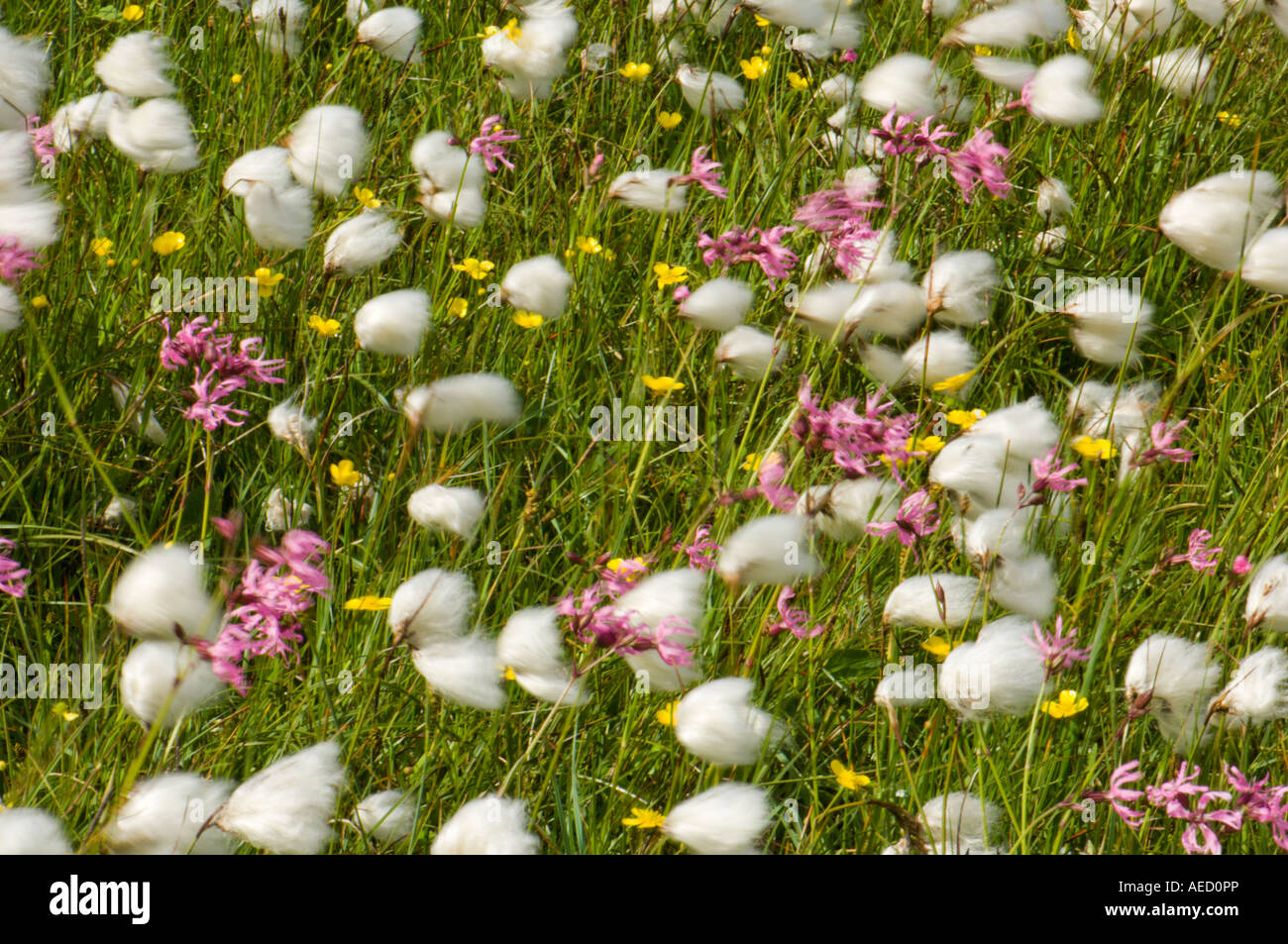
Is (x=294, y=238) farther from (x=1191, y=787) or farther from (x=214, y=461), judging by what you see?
(x=1191, y=787)

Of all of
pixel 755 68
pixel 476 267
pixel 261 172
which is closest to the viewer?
pixel 261 172

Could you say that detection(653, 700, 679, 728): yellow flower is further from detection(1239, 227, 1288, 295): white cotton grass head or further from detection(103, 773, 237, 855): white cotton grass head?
detection(1239, 227, 1288, 295): white cotton grass head

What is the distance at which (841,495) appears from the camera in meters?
1.62

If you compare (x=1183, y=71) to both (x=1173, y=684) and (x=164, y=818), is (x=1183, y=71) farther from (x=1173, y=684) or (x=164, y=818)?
(x=164, y=818)

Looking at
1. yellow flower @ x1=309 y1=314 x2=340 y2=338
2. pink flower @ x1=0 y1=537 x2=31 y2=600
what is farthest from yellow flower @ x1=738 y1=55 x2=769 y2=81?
pink flower @ x1=0 y1=537 x2=31 y2=600

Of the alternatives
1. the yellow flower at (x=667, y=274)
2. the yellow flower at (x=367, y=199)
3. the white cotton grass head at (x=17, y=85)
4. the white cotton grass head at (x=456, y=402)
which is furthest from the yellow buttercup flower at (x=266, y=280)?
the yellow flower at (x=667, y=274)

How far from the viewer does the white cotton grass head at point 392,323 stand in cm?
184

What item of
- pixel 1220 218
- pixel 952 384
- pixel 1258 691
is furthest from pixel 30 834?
pixel 1220 218

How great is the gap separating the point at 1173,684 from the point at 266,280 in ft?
5.19

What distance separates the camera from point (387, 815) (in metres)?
1.38

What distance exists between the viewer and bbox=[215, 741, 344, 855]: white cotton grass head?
1.11 m

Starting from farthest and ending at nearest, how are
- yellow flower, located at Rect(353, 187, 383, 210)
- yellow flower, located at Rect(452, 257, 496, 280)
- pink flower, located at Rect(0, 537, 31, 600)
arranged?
1. yellow flower, located at Rect(353, 187, 383, 210)
2. yellow flower, located at Rect(452, 257, 496, 280)
3. pink flower, located at Rect(0, 537, 31, 600)

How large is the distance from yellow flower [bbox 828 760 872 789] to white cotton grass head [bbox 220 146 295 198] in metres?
1.29

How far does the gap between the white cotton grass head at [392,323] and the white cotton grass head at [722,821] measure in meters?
0.89
